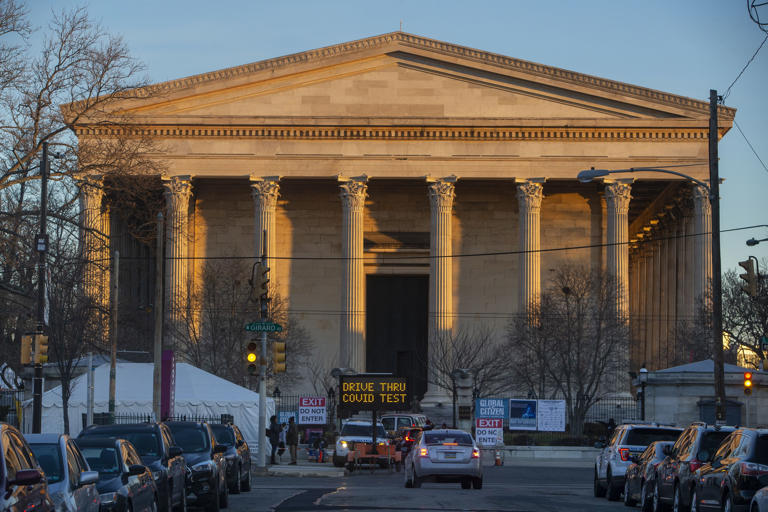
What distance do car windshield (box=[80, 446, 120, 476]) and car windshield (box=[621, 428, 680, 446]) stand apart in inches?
520

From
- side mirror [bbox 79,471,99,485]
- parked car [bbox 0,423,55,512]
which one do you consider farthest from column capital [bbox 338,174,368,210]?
parked car [bbox 0,423,55,512]

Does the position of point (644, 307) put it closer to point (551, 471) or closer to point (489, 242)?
point (489, 242)

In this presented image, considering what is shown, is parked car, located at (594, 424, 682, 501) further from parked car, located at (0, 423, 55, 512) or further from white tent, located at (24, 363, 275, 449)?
white tent, located at (24, 363, 275, 449)

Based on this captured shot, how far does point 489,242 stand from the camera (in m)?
76.7

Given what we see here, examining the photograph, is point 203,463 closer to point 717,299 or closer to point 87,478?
Result: point 87,478

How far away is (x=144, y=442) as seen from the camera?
20.6 m

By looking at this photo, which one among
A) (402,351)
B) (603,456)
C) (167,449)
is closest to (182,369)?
(603,456)

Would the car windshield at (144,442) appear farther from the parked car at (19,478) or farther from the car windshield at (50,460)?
the parked car at (19,478)

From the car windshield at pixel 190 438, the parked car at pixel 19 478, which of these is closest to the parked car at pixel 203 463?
the car windshield at pixel 190 438

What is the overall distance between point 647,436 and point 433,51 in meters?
44.9

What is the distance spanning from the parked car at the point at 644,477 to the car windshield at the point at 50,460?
1199 cm

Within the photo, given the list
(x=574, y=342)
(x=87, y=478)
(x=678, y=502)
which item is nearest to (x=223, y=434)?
(x=678, y=502)

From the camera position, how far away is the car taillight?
16.9m

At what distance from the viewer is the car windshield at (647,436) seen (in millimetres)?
27562
